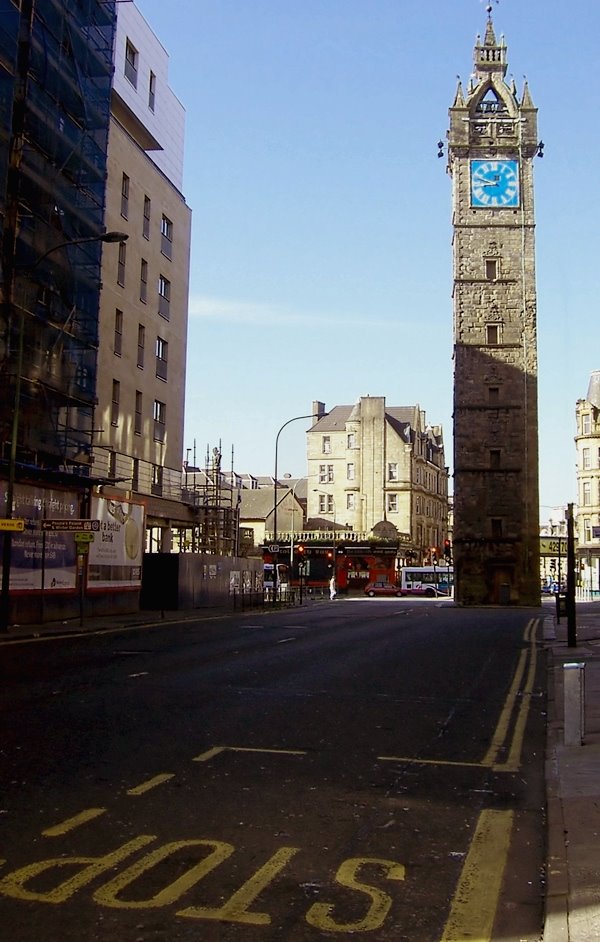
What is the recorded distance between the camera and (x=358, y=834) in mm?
6289

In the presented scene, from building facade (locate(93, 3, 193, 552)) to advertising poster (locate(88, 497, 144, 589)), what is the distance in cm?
358

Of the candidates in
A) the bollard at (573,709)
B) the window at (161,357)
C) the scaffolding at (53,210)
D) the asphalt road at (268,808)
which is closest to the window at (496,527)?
the window at (161,357)

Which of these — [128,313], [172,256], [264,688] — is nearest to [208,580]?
[128,313]

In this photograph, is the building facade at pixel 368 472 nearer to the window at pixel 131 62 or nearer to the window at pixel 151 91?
the window at pixel 151 91

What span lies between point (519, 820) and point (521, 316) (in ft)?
200

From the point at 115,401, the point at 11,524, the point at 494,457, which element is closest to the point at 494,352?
the point at 494,457

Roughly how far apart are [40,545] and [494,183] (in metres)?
51.4

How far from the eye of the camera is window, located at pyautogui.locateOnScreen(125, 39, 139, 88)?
4391cm

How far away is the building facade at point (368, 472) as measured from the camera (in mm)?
96312

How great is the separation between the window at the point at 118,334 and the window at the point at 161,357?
171 inches

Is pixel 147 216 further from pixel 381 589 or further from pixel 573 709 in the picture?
pixel 381 589

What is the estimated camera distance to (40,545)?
26750 millimetres

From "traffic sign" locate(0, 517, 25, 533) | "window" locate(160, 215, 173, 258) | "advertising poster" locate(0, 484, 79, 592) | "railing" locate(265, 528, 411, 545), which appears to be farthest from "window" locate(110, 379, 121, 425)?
"railing" locate(265, 528, 411, 545)

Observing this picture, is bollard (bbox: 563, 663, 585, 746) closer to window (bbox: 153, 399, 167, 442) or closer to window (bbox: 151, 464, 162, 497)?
window (bbox: 151, 464, 162, 497)
